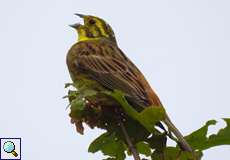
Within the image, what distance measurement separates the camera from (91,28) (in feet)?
17.1

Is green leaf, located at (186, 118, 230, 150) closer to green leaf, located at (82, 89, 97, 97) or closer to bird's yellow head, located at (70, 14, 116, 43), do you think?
green leaf, located at (82, 89, 97, 97)

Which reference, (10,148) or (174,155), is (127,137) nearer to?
(174,155)

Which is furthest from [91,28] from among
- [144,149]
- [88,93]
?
[88,93]

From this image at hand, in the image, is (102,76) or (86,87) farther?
(102,76)

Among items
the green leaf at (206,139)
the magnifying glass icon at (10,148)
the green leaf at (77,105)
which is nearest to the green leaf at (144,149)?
the green leaf at (206,139)

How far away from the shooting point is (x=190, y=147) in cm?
259

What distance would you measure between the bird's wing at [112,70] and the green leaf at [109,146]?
546mm

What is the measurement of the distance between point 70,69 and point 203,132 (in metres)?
1.71

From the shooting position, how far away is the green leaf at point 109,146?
2.74m

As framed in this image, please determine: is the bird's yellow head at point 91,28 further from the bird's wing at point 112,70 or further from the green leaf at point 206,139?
the green leaf at point 206,139

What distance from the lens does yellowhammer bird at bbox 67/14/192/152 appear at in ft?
11.6

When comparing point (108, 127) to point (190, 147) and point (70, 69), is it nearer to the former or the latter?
point (190, 147)

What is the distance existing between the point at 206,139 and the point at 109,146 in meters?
0.53

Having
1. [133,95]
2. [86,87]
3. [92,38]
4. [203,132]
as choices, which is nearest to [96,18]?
[92,38]
